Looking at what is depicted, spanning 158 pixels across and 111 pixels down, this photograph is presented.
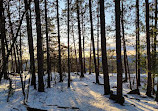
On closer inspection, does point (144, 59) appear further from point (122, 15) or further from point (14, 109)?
point (14, 109)

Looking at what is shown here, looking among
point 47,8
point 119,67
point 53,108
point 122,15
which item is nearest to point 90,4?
point 122,15

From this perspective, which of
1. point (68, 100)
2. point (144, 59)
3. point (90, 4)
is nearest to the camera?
point (68, 100)

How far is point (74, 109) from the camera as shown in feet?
22.3

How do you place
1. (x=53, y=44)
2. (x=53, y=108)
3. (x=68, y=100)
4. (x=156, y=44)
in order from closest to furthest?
(x=53, y=108) < (x=68, y=100) < (x=156, y=44) < (x=53, y=44)

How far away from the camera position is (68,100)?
8.12 metres

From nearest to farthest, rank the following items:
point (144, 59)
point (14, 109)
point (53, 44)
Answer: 1. point (14, 109)
2. point (144, 59)
3. point (53, 44)

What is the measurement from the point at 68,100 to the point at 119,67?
387 cm

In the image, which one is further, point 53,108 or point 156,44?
point 156,44

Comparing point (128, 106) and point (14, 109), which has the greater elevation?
point (14, 109)

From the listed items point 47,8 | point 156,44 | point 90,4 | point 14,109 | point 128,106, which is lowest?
point 128,106

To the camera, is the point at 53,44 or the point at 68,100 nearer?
the point at 68,100

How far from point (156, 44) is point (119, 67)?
5146 mm

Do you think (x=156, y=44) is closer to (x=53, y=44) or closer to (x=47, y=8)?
(x=47, y=8)

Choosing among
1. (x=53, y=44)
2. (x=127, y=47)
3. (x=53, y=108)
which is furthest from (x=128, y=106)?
(x=53, y=44)
